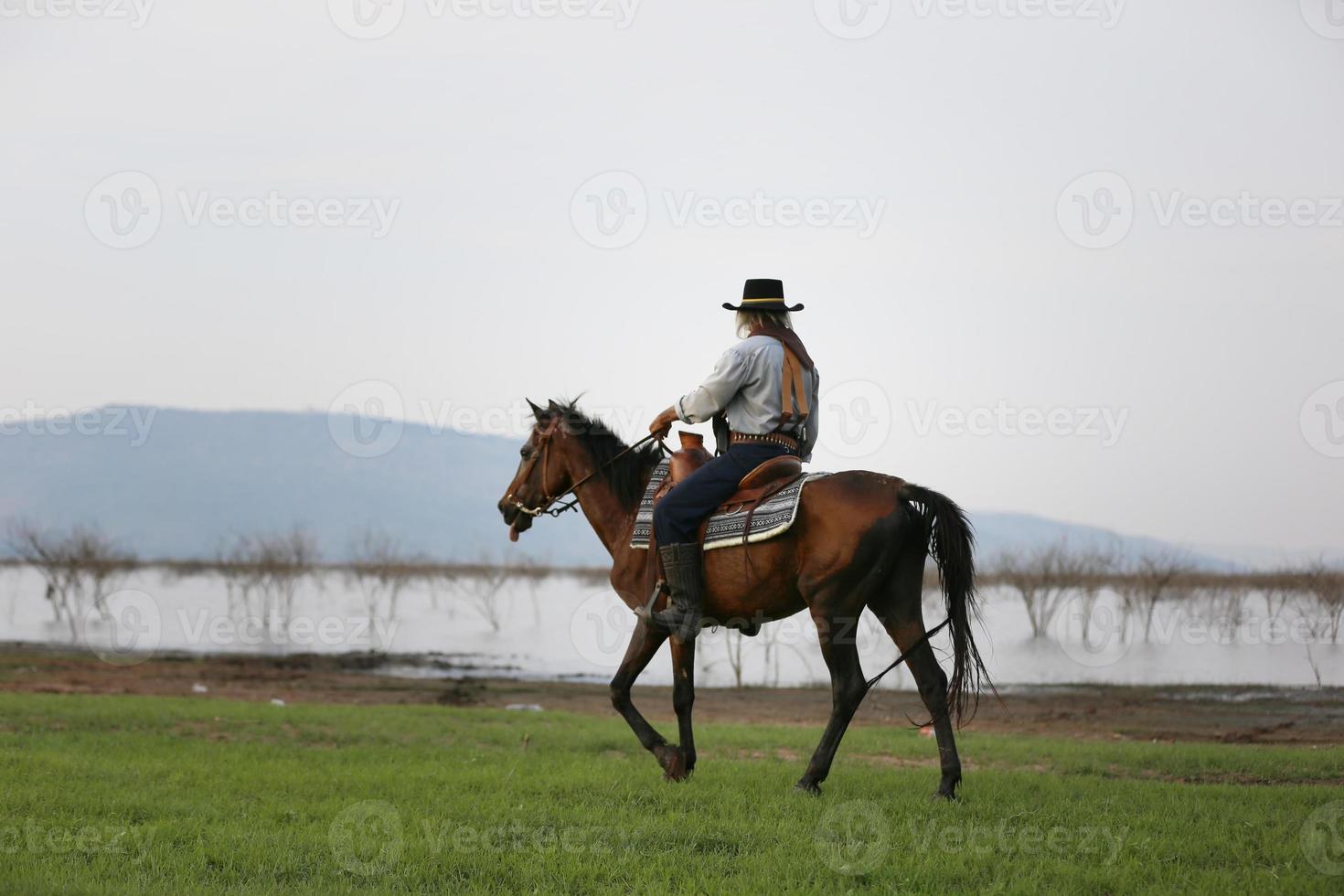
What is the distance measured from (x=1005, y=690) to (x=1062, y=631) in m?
17.1

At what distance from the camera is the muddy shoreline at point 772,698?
15.2m

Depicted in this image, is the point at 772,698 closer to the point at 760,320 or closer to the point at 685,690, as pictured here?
the point at 685,690

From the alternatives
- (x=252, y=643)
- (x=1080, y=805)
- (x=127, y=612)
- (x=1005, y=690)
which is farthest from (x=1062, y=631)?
(x=127, y=612)

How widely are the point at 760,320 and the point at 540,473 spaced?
2.23 meters

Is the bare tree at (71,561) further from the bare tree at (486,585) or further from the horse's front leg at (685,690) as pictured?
the horse's front leg at (685,690)

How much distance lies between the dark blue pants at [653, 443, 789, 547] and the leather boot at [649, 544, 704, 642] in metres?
0.07

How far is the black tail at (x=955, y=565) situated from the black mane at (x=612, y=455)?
2.17m

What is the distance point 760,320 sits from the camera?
25.7 feet

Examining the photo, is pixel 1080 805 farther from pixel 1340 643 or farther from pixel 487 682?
pixel 1340 643

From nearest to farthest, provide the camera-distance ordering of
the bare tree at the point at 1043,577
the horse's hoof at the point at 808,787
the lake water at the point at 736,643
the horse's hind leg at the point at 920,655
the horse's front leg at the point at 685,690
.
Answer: the horse's hind leg at the point at 920,655
the horse's hoof at the point at 808,787
the horse's front leg at the point at 685,690
the lake water at the point at 736,643
the bare tree at the point at 1043,577

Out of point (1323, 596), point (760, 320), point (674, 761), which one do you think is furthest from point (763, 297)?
point (1323, 596)

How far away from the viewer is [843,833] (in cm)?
606

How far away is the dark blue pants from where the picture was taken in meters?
7.50

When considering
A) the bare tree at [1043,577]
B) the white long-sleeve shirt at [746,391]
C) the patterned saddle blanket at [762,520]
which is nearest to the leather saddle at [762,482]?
the patterned saddle blanket at [762,520]
